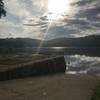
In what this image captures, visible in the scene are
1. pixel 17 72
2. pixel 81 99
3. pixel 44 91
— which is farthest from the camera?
pixel 17 72

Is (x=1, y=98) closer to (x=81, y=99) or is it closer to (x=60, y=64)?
(x=81, y=99)

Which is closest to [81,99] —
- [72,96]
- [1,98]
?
[72,96]

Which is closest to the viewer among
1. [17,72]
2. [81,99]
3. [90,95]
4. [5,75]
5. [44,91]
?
[81,99]

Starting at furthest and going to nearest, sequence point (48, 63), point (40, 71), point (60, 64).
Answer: point (60, 64) < point (48, 63) < point (40, 71)

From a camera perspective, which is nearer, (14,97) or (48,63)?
(14,97)

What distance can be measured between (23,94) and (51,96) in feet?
3.66

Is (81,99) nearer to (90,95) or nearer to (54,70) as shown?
(90,95)

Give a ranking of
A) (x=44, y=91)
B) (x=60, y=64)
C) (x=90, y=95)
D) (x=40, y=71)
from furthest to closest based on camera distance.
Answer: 1. (x=60, y=64)
2. (x=40, y=71)
3. (x=44, y=91)
4. (x=90, y=95)

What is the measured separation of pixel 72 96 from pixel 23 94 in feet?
5.98

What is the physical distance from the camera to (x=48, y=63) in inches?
867

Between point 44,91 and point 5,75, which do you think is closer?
point 44,91

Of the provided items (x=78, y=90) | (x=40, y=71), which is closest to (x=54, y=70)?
(x=40, y=71)

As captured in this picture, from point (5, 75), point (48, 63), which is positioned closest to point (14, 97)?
point (5, 75)

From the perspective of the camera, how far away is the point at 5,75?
1522 cm
